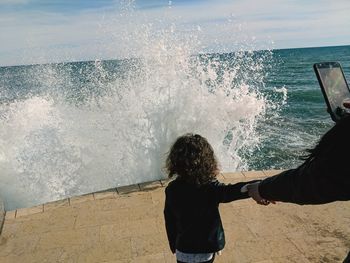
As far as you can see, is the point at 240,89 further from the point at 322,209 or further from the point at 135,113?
the point at 322,209

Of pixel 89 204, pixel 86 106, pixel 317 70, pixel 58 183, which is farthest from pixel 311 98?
pixel 317 70

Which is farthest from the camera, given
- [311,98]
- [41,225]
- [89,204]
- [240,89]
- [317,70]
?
[311,98]

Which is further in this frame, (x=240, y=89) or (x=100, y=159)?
(x=100, y=159)

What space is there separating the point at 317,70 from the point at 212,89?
4.97m

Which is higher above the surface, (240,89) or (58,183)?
(240,89)

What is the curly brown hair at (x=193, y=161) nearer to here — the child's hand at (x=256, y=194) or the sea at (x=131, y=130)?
the child's hand at (x=256, y=194)

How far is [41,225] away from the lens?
434 cm

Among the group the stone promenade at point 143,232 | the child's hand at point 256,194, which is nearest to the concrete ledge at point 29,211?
the stone promenade at point 143,232

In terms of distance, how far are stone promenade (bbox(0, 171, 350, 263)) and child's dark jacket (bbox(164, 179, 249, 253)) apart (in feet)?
4.41

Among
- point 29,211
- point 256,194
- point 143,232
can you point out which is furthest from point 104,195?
point 256,194

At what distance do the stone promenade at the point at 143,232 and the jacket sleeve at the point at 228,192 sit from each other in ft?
5.26

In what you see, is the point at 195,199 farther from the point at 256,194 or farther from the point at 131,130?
the point at 131,130

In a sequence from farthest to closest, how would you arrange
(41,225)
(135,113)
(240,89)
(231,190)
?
(135,113), (240,89), (41,225), (231,190)

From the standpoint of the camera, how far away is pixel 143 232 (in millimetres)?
4039
